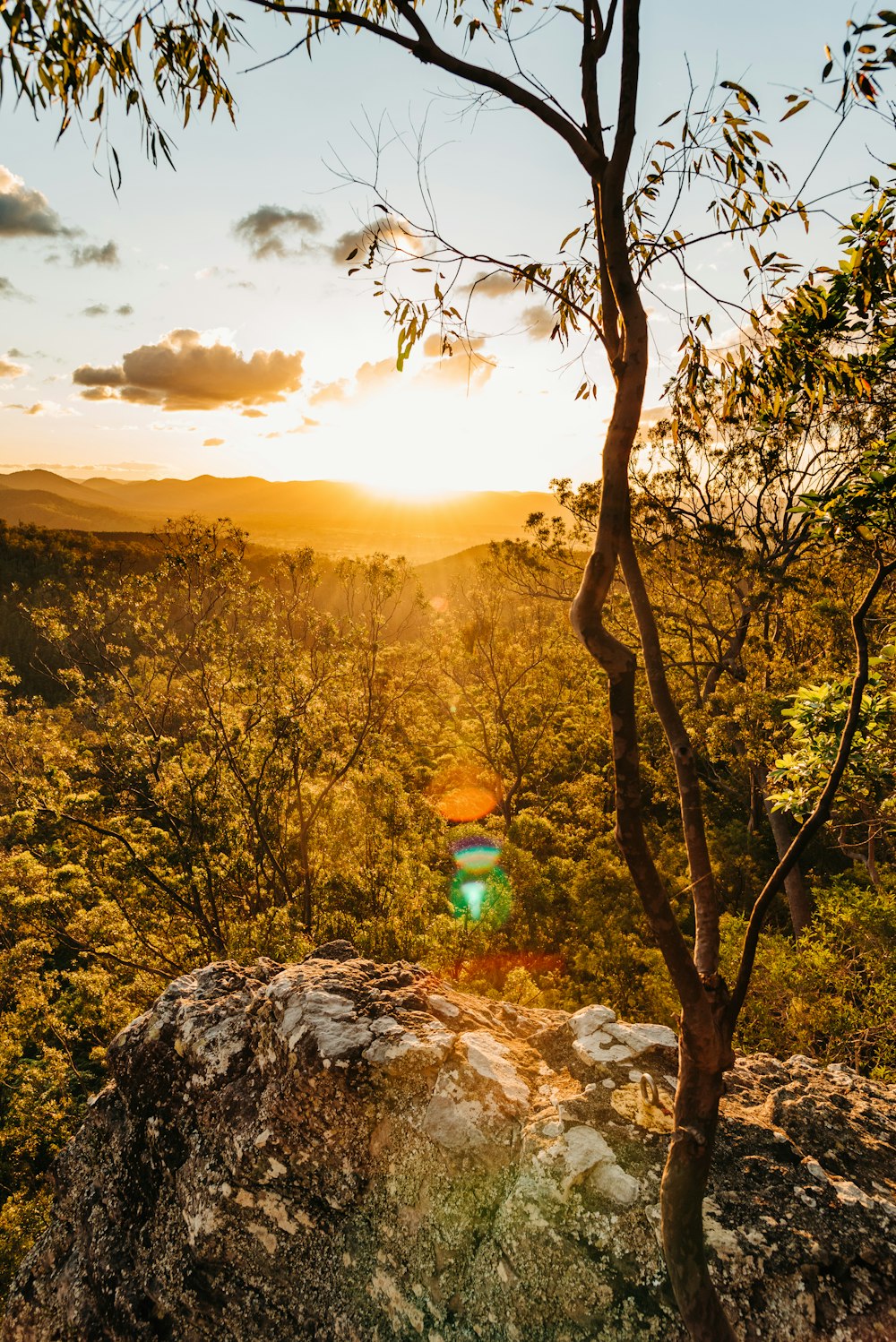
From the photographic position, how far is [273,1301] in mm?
3875

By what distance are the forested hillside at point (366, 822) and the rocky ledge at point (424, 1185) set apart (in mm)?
4092

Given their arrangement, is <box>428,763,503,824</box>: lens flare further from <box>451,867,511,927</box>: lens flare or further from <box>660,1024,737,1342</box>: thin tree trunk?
<box>660,1024,737,1342</box>: thin tree trunk

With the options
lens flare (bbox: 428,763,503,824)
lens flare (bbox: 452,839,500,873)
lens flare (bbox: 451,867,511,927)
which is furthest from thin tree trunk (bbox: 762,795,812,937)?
lens flare (bbox: 428,763,503,824)

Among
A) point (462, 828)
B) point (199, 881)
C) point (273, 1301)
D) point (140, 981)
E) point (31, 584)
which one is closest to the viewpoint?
point (273, 1301)

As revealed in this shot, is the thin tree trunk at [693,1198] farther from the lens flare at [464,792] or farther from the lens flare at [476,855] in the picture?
the lens flare at [464,792]

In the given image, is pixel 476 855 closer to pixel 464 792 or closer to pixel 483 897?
pixel 483 897

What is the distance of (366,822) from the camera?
14031 millimetres

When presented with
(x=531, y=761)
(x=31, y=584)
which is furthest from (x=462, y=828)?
(x=31, y=584)

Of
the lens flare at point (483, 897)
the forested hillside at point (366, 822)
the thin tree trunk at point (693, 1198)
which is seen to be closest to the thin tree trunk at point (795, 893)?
the forested hillside at point (366, 822)

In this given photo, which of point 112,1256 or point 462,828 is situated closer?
point 112,1256

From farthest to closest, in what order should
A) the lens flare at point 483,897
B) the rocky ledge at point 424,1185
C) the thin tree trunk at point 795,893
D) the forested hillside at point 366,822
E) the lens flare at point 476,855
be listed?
the lens flare at point 476,855
the lens flare at point 483,897
the thin tree trunk at point 795,893
the forested hillside at point 366,822
the rocky ledge at point 424,1185

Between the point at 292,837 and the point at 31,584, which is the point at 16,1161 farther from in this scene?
the point at 31,584

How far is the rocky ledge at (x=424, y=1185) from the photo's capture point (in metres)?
3.42

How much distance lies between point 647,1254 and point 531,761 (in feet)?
57.5
